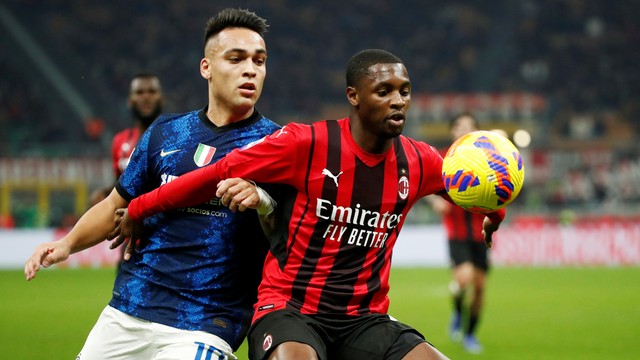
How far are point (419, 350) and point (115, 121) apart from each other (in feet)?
77.5

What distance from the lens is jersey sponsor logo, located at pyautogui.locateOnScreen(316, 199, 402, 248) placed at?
3932 mm

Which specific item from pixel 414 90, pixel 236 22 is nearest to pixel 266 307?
pixel 236 22

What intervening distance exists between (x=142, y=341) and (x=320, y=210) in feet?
3.27

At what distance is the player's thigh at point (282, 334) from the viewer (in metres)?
3.61

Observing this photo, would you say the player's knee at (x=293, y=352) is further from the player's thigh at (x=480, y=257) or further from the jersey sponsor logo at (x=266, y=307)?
the player's thigh at (x=480, y=257)

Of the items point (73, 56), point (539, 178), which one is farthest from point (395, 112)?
point (73, 56)

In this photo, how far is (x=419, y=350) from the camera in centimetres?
367

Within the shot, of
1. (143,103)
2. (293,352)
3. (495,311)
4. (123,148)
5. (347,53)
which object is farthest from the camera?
(347,53)

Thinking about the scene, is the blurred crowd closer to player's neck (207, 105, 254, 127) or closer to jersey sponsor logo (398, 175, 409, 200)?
player's neck (207, 105, 254, 127)

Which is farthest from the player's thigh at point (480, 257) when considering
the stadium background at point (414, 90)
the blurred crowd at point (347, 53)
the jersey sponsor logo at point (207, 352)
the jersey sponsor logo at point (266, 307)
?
the blurred crowd at point (347, 53)

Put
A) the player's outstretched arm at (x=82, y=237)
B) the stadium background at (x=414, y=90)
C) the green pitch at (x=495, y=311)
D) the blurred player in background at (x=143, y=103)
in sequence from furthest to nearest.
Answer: the stadium background at (x=414, y=90), the green pitch at (x=495, y=311), the blurred player in background at (x=143, y=103), the player's outstretched arm at (x=82, y=237)

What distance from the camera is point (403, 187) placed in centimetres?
408

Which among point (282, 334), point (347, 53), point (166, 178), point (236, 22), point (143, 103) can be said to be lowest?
point (282, 334)

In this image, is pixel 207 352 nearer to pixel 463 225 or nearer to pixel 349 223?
pixel 349 223
